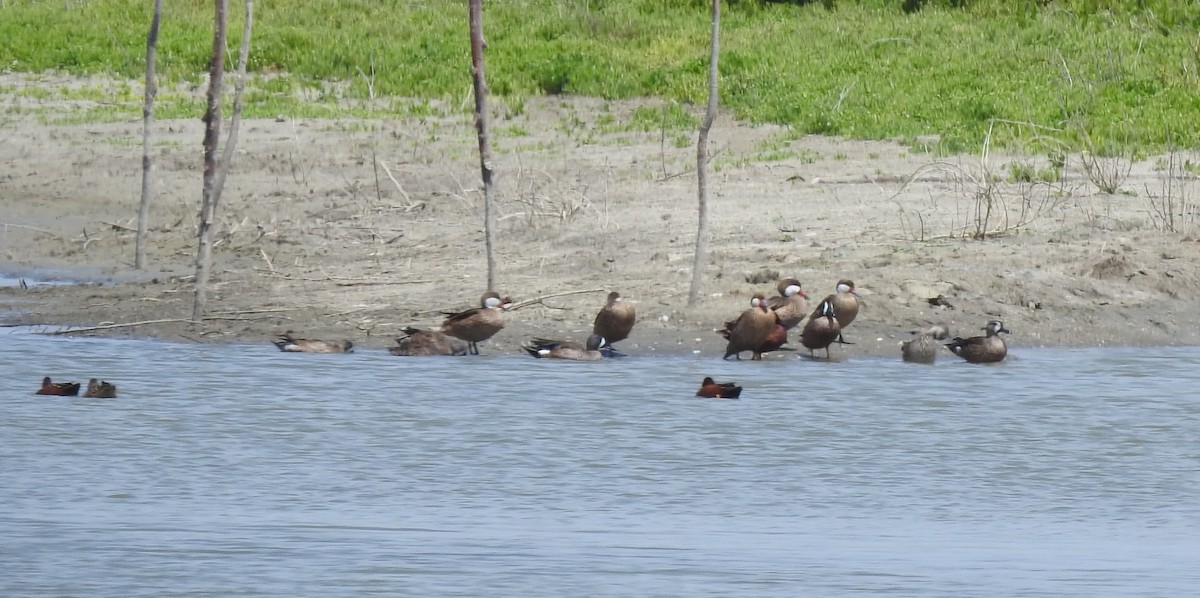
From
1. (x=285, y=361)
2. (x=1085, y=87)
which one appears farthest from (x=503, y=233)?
(x=1085, y=87)

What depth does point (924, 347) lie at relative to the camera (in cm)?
1235

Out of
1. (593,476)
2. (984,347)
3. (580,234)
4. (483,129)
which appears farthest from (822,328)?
(580,234)

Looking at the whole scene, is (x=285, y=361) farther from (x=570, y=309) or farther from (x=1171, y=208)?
(x=1171, y=208)

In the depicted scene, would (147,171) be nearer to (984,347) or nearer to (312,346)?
(312,346)

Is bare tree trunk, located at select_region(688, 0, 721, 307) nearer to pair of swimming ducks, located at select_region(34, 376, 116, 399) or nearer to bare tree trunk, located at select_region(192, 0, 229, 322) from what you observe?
bare tree trunk, located at select_region(192, 0, 229, 322)

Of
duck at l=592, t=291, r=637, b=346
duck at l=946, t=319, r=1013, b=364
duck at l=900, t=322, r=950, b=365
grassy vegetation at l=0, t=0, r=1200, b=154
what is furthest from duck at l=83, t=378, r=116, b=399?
grassy vegetation at l=0, t=0, r=1200, b=154

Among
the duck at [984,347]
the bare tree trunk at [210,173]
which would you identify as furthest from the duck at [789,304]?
the bare tree trunk at [210,173]

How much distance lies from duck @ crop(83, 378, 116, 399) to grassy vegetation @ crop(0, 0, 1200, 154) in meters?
9.04

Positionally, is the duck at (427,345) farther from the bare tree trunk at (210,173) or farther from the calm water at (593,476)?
the bare tree trunk at (210,173)

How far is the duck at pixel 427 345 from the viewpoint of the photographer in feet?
41.1

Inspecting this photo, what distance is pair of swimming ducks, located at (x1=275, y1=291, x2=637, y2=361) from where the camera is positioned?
12.4 meters

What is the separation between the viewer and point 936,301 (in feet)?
44.3

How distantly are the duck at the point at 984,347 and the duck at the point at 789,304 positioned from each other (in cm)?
104

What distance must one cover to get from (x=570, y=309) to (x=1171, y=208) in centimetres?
476
